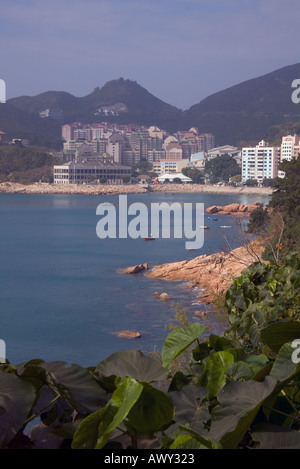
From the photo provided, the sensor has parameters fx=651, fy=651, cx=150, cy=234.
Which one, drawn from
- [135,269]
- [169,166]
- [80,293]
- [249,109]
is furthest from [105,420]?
[249,109]

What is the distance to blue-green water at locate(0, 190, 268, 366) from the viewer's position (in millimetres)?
8375

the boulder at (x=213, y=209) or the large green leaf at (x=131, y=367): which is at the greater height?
the large green leaf at (x=131, y=367)

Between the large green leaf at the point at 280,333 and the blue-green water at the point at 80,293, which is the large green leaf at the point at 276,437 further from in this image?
the blue-green water at the point at 80,293

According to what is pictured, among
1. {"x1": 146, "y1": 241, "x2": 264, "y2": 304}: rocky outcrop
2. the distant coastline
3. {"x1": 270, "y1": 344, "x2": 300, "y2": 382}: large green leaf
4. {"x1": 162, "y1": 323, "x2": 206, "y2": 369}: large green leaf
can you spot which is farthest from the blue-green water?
the distant coastline

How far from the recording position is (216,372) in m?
0.48

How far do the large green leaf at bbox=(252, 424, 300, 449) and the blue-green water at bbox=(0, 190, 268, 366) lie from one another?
605cm

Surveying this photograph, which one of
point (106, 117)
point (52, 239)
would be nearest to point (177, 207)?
point (52, 239)

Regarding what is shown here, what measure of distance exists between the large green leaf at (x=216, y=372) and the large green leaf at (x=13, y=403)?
0.42 ft

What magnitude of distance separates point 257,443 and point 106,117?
8724 cm

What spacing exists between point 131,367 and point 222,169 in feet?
156

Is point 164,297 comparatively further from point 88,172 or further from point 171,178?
point 171,178


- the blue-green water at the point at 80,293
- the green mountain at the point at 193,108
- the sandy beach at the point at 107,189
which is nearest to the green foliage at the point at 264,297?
the blue-green water at the point at 80,293

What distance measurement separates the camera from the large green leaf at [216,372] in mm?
472
